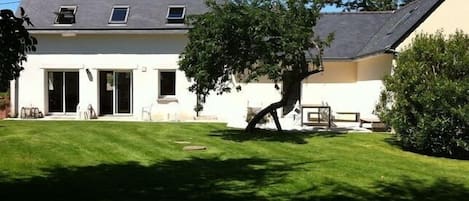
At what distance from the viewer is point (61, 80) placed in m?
27.7

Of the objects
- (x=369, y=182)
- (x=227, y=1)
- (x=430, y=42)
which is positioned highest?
(x=227, y=1)

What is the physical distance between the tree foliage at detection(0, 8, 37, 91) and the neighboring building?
68.6 feet

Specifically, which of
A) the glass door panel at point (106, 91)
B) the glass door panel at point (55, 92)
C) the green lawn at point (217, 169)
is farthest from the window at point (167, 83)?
the green lawn at point (217, 169)

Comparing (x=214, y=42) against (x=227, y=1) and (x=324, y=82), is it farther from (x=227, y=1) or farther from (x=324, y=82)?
(x=324, y=82)

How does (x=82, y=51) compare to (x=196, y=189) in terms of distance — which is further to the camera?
(x=82, y=51)

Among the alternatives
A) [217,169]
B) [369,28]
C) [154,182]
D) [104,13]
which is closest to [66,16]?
[104,13]

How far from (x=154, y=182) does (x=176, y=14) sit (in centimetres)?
1884

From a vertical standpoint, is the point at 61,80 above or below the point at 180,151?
above

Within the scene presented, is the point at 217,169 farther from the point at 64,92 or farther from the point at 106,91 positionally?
the point at 64,92

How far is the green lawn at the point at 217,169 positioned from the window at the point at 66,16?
11924 millimetres

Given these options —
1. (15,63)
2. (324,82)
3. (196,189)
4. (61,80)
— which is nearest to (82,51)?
(61,80)

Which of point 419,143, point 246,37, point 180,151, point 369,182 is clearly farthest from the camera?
point 246,37

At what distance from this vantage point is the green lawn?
9055 millimetres

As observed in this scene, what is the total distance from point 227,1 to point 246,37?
1.37 m
